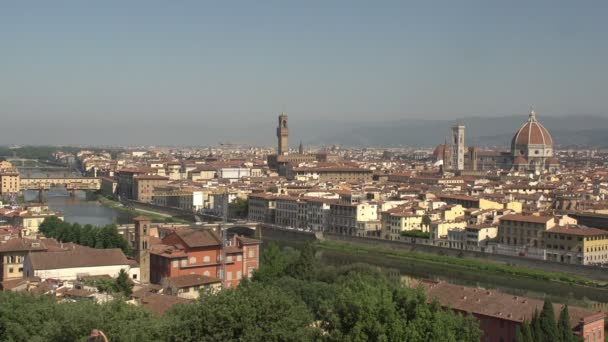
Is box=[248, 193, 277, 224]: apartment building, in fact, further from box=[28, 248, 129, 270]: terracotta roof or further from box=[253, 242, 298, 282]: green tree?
box=[28, 248, 129, 270]: terracotta roof

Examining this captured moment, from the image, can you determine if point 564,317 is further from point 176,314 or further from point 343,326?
point 176,314

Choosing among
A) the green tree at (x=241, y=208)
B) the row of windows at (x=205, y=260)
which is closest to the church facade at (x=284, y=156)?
the green tree at (x=241, y=208)

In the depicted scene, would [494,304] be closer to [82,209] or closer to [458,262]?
[458,262]

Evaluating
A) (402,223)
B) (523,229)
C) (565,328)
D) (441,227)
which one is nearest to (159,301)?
(565,328)

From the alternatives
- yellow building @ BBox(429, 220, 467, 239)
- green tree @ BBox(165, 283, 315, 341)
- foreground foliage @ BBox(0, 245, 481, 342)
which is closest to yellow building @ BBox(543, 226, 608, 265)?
yellow building @ BBox(429, 220, 467, 239)

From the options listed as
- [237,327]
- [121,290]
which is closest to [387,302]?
[237,327]

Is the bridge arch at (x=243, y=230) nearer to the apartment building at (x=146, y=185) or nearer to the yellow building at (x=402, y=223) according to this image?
the yellow building at (x=402, y=223)

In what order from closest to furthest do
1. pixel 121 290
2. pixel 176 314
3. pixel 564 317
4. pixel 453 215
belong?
pixel 176 314 → pixel 564 317 → pixel 121 290 → pixel 453 215
